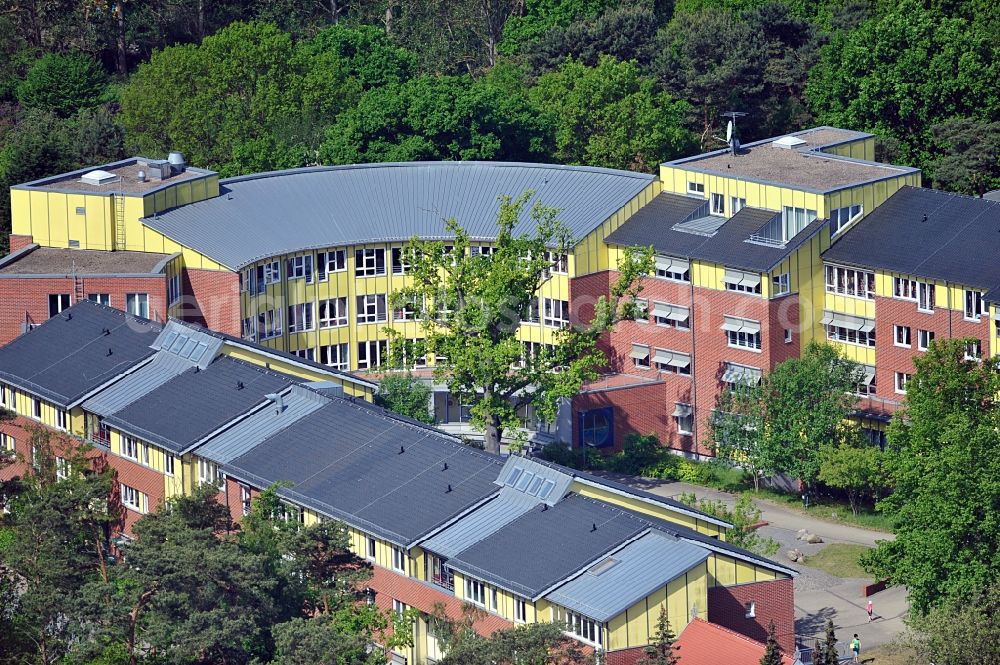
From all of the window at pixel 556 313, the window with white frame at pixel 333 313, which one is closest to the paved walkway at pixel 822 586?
the window at pixel 556 313

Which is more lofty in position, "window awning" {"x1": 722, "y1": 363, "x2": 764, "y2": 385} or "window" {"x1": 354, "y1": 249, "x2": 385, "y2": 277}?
"window" {"x1": 354, "y1": 249, "x2": 385, "y2": 277}

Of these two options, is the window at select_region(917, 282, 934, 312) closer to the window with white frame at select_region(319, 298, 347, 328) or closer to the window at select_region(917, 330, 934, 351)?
the window at select_region(917, 330, 934, 351)

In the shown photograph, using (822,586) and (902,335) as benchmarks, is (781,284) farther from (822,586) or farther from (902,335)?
(822,586)

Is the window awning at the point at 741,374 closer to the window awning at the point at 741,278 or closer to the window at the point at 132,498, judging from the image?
the window awning at the point at 741,278

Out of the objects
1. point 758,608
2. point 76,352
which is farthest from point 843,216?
point 76,352

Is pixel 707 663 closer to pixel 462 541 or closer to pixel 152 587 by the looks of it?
pixel 462 541

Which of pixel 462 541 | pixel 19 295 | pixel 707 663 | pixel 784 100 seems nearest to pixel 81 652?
pixel 462 541

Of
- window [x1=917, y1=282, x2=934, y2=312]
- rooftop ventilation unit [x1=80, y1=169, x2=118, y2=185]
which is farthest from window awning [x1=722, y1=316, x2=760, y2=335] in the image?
rooftop ventilation unit [x1=80, y1=169, x2=118, y2=185]
